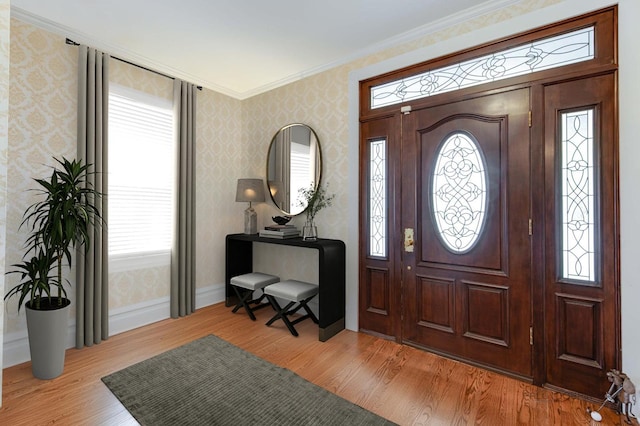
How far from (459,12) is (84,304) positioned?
416 cm

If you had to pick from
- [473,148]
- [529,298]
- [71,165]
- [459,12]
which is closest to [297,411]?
[529,298]

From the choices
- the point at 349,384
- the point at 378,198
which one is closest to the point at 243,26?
the point at 378,198

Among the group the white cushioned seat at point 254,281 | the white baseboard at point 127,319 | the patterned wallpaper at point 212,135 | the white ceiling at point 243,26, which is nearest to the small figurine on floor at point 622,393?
the patterned wallpaper at point 212,135

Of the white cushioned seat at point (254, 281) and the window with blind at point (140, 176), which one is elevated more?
the window with blind at point (140, 176)

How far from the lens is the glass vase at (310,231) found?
3.35 meters

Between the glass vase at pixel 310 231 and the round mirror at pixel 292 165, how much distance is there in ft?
0.76

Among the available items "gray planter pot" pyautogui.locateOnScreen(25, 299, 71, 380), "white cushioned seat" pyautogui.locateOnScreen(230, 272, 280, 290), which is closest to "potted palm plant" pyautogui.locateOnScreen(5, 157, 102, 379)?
"gray planter pot" pyautogui.locateOnScreen(25, 299, 71, 380)

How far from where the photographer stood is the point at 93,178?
2785 millimetres

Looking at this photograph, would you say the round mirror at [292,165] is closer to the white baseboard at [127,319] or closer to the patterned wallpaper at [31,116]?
the white baseboard at [127,319]

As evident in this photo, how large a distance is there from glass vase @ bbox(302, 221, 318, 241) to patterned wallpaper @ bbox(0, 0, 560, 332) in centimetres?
8

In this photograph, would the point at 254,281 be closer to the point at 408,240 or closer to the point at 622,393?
the point at 408,240

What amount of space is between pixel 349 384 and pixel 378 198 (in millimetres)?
1659

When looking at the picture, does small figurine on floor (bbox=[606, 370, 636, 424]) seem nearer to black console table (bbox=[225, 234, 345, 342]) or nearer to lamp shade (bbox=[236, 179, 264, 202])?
black console table (bbox=[225, 234, 345, 342])

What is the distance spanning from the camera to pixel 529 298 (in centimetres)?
221
